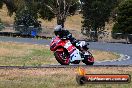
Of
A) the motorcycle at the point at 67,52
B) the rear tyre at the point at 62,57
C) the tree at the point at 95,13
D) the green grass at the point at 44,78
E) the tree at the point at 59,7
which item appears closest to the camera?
the green grass at the point at 44,78

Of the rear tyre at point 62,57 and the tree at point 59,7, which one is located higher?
the tree at point 59,7

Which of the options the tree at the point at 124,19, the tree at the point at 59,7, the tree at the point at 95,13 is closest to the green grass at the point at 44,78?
the tree at the point at 124,19

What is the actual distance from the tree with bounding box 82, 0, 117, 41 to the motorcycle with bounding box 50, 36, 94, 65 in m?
34.8

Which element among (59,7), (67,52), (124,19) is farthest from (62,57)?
(59,7)

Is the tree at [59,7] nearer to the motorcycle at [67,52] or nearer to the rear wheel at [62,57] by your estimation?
the motorcycle at [67,52]

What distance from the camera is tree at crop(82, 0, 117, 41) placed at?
5472 cm

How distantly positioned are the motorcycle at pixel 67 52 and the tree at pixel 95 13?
34.8 m

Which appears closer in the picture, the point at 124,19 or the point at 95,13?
the point at 124,19

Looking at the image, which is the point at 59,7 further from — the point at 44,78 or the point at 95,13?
the point at 44,78

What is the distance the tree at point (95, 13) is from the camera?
180 feet

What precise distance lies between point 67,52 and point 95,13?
3752 centimetres

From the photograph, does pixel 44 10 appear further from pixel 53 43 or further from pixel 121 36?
pixel 53 43

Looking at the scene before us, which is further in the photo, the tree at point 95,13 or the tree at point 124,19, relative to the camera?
the tree at point 95,13

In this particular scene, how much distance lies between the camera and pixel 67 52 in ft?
59.8
